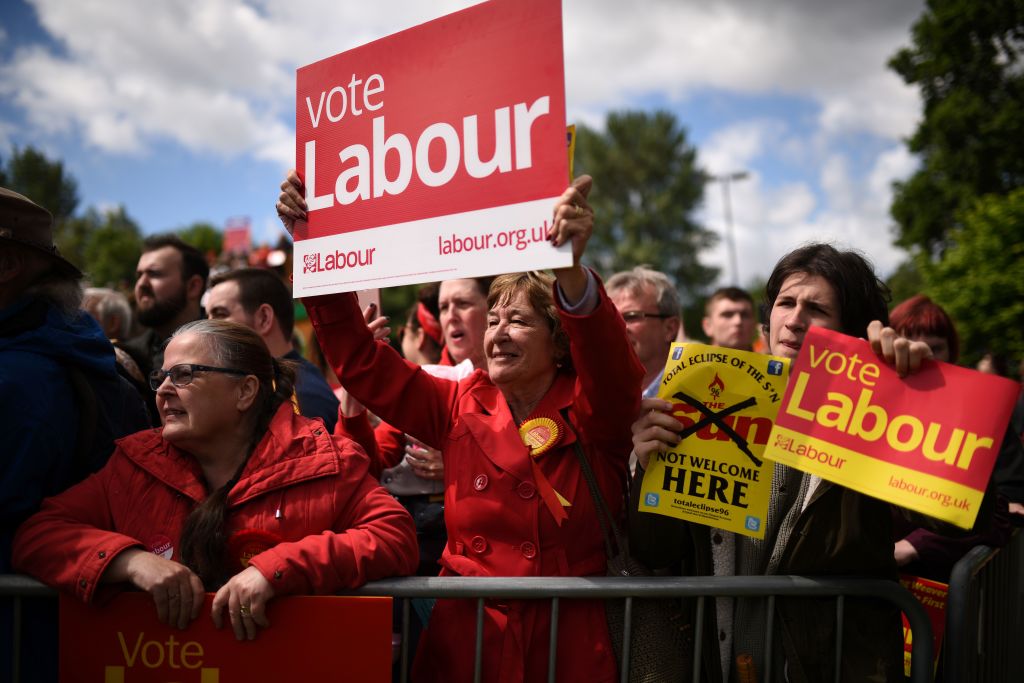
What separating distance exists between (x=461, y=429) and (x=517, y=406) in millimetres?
222

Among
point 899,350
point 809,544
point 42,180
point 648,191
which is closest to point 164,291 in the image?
point 809,544

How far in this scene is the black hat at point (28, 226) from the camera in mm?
2577

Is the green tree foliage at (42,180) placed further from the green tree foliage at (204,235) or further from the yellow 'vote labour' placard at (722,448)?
the yellow 'vote labour' placard at (722,448)

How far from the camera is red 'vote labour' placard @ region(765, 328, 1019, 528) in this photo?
2059 mm

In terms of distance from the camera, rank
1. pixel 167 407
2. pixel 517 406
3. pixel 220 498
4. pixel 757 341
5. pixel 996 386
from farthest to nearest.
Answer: pixel 757 341 → pixel 517 406 → pixel 167 407 → pixel 220 498 → pixel 996 386

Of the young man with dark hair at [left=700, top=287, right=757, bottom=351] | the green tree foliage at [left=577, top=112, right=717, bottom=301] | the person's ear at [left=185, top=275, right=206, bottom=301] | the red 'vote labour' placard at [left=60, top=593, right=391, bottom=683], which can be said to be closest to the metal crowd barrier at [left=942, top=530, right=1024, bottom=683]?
the red 'vote labour' placard at [left=60, top=593, right=391, bottom=683]

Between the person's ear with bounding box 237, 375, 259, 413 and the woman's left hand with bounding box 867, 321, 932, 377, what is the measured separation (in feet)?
6.30

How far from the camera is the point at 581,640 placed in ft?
7.95

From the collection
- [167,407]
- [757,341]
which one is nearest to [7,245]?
[167,407]

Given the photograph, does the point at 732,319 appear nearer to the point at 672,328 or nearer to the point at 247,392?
the point at 672,328

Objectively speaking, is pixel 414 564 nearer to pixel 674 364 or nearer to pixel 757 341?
pixel 674 364

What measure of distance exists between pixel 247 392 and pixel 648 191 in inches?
2206

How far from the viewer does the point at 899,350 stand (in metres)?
2.15

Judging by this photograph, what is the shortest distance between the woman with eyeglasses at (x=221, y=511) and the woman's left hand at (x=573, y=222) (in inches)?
38.1
